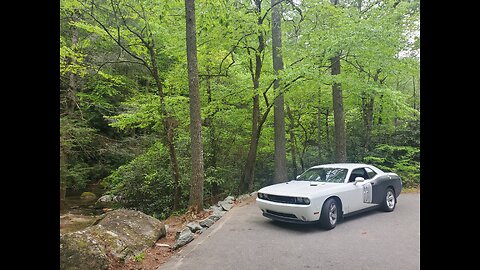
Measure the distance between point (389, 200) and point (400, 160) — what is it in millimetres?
6305

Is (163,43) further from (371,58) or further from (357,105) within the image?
(357,105)

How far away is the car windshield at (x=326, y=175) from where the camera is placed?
7070 mm

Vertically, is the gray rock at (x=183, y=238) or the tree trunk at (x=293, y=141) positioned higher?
the tree trunk at (x=293, y=141)

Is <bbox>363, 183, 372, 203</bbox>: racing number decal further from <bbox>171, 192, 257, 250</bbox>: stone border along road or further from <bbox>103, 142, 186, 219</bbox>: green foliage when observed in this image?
<bbox>103, 142, 186, 219</bbox>: green foliage

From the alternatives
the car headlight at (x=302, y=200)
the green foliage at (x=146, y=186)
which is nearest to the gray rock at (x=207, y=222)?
the car headlight at (x=302, y=200)

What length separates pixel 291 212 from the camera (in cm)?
615

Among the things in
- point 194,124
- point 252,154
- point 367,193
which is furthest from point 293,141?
point 367,193

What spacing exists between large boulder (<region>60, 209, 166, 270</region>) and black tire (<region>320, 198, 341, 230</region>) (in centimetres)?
353

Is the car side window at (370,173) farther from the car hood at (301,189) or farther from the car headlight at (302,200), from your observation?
the car headlight at (302,200)

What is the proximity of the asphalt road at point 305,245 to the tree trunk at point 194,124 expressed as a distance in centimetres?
110

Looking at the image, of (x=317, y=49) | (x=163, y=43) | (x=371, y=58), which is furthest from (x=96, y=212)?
(x=371, y=58)

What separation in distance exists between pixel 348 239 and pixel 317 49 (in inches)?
240

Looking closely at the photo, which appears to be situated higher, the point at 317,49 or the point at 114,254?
the point at 317,49
